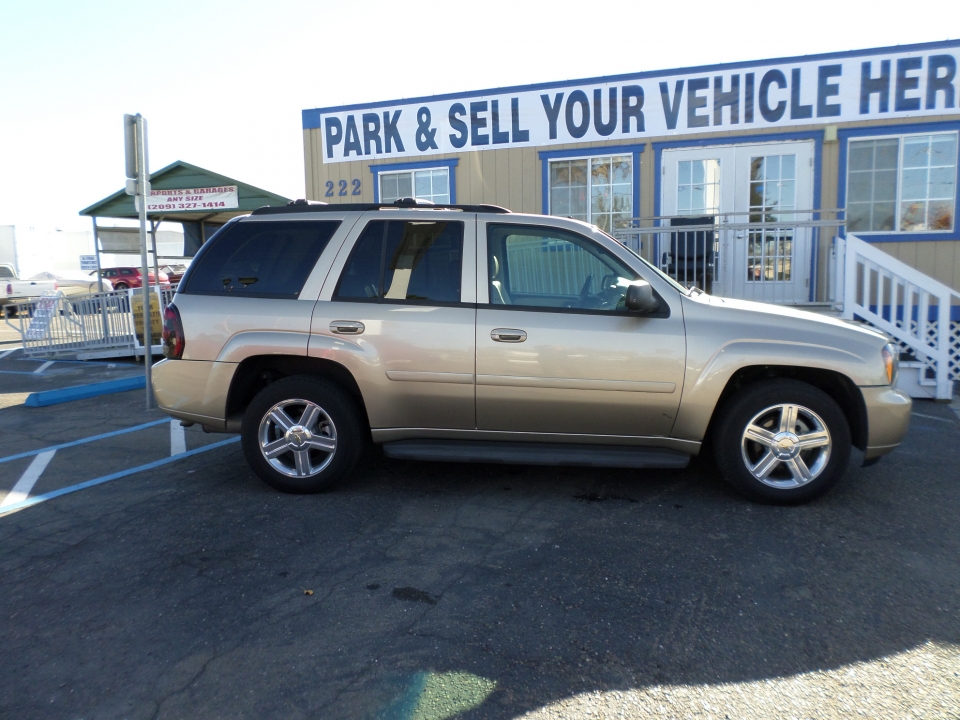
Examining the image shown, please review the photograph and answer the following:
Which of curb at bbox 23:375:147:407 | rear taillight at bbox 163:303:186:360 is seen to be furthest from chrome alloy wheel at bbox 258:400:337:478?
curb at bbox 23:375:147:407

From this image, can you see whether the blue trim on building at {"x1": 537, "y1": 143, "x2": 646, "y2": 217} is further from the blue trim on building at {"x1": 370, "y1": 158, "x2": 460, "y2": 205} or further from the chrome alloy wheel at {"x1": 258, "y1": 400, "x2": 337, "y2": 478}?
the chrome alloy wheel at {"x1": 258, "y1": 400, "x2": 337, "y2": 478}

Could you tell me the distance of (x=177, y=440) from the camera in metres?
6.40

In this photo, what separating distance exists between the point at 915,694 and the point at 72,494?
16.1 feet

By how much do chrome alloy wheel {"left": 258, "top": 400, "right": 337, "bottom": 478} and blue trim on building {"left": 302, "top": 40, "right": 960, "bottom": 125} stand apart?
8.17 metres

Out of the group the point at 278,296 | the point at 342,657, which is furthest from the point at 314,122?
the point at 342,657

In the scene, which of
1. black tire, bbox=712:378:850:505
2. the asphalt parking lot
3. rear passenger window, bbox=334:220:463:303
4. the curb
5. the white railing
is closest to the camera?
the asphalt parking lot

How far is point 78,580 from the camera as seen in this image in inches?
140

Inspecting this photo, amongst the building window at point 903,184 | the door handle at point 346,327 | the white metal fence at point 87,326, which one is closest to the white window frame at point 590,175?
the building window at point 903,184

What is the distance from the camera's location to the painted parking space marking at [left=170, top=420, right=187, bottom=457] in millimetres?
6023

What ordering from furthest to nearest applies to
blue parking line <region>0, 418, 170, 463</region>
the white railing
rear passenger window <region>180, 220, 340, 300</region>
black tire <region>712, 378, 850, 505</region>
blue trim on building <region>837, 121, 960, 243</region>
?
1. blue trim on building <region>837, 121, 960, 243</region>
2. the white railing
3. blue parking line <region>0, 418, 170, 463</region>
4. rear passenger window <region>180, 220, 340, 300</region>
5. black tire <region>712, 378, 850, 505</region>

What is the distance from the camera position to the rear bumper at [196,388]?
185 inches

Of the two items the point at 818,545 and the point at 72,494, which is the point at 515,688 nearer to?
the point at 818,545

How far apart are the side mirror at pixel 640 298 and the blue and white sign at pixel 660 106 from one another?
24.1 ft

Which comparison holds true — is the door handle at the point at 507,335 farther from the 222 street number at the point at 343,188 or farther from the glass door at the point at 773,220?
the 222 street number at the point at 343,188
